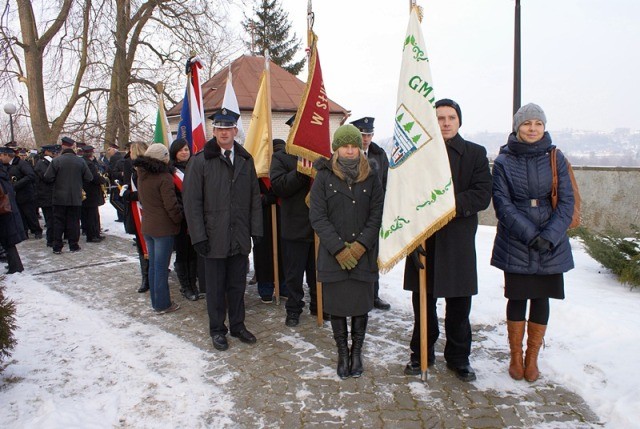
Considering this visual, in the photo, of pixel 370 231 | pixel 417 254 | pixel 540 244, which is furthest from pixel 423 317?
pixel 540 244

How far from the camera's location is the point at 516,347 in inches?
147

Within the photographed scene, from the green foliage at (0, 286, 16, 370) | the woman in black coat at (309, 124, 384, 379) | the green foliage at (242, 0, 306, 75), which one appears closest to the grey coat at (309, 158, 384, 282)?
the woman in black coat at (309, 124, 384, 379)

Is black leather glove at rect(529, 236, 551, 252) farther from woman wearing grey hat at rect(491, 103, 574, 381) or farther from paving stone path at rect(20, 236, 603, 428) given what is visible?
paving stone path at rect(20, 236, 603, 428)

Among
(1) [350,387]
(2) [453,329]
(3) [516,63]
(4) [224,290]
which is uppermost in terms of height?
(3) [516,63]

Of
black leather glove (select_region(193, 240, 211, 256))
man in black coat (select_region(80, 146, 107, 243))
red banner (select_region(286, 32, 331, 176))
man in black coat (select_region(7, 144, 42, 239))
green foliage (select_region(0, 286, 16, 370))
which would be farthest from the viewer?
man in black coat (select_region(7, 144, 42, 239))

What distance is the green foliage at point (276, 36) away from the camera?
3325 centimetres

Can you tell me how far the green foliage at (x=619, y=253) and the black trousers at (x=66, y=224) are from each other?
8.72 m

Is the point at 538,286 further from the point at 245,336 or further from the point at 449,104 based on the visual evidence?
the point at 245,336

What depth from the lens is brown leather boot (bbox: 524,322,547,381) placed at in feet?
11.9

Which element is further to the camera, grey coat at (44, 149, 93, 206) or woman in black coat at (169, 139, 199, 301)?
grey coat at (44, 149, 93, 206)

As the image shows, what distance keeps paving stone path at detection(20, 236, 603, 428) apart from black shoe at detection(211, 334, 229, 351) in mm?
55

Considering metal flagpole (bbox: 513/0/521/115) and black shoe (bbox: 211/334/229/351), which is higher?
metal flagpole (bbox: 513/0/521/115)

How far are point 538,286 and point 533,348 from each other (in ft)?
1.67

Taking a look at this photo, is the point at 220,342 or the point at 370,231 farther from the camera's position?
the point at 220,342
